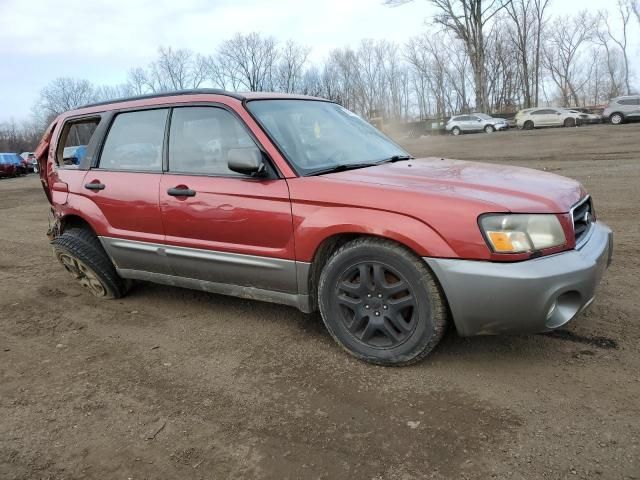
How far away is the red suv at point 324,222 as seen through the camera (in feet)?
8.82

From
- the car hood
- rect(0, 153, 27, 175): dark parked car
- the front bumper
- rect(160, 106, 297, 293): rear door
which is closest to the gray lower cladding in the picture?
rect(160, 106, 297, 293): rear door

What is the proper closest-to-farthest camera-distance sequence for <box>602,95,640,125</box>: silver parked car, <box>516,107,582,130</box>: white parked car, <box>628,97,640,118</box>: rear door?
<box>628,97,640,118</box>: rear door < <box>602,95,640,125</box>: silver parked car < <box>516,107,582,130</box>: white parked car

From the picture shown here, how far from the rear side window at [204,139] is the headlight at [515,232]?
5.42ft

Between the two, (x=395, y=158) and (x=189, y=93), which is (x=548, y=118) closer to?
(x=395, y=158)

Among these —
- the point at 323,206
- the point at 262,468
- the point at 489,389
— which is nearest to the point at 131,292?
the point at 323,206

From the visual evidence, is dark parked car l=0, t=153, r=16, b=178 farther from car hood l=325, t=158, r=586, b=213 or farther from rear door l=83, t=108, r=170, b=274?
car hood l=325, t=158, r=586, b=213

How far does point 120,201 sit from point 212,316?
1.18 m

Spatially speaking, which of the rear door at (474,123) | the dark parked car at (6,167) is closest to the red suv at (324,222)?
the dark parked car at (6,167)

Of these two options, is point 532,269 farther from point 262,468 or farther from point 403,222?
point 262,468

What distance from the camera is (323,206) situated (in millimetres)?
3094

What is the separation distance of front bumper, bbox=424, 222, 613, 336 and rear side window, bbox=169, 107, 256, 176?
1640 mm

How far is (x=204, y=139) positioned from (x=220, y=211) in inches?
24.4

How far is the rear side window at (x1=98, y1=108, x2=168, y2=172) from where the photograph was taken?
13.0 ft

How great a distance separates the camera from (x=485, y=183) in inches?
117
